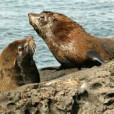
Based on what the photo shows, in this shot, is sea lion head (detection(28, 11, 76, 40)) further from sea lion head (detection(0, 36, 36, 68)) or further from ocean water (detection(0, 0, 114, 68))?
ocean water (detection(0, 0, 114, 68))

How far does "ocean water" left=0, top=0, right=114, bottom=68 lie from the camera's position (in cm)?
1519

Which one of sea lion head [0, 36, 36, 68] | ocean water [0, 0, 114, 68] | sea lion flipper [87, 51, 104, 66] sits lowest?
ocean water [0, 0, 114, 68]

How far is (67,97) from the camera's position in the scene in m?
4.85

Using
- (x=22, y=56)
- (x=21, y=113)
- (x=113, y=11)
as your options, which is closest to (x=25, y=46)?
(x=22, y=56)

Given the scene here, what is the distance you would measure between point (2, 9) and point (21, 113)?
18.8 m

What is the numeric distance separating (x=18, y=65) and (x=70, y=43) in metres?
1.25

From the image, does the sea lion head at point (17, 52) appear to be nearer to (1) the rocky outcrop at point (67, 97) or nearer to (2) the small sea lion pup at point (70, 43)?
(2) the small sea lion pup at point (70, 43)

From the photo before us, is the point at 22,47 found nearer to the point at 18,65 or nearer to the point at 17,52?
the point at 17,52

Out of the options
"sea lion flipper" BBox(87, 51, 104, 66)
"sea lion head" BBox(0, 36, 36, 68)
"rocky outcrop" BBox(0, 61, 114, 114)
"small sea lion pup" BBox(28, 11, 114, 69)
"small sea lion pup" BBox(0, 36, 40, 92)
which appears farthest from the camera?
"small sea lion pup" BBox(28, 11, 114, 69)

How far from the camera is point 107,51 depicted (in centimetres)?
851

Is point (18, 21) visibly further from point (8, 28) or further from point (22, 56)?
point (22, 56)

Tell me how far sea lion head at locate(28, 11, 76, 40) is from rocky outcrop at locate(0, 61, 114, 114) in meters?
3.54

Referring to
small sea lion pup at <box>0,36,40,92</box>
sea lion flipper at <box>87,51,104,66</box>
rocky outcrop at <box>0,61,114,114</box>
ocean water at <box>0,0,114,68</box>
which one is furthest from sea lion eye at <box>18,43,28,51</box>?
ocean water at <box>0,0,114,68</box>

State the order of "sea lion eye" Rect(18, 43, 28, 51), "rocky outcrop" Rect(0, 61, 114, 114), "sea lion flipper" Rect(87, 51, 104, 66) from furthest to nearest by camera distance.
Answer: "sea lion flipper" Rect(87, 51, 104, 66) → "sea lion eye" Rect(18, 43, 28, 51) → "rocky outcrop" Rect(0, 61, 114, 114)
